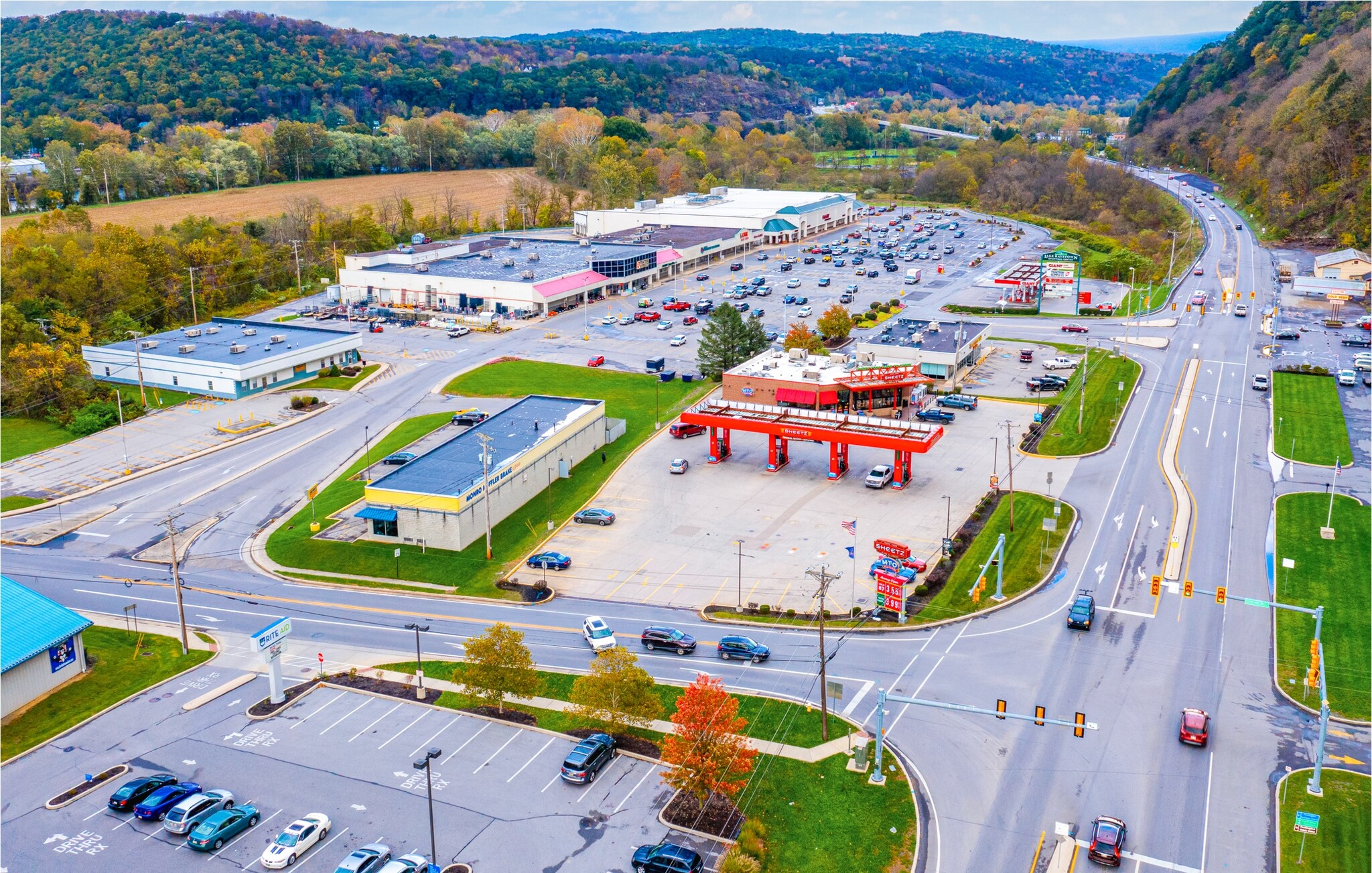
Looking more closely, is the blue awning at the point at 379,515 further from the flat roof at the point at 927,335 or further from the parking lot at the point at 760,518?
the flat roof at the point at 927,335

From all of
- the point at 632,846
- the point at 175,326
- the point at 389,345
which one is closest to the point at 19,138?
the point at 175,326

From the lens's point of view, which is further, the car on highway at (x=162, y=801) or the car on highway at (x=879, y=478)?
the car on highway at (x=879, y=478)

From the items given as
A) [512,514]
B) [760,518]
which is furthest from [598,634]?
[512,514]

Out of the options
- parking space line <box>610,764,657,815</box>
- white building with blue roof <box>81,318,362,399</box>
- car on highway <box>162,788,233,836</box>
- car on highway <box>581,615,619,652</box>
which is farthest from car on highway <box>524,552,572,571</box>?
white building with blue roof <box>81,318,362,399</box>

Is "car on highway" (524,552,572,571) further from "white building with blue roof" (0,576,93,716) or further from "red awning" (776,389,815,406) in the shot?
"red awning" (776,389,815,406)

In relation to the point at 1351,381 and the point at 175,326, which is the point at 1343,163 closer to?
the point at 1351,381

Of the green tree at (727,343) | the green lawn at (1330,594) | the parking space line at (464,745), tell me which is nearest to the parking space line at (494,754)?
the parking space line at (464,745)
